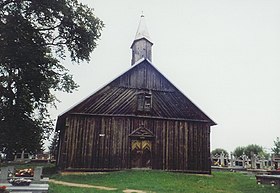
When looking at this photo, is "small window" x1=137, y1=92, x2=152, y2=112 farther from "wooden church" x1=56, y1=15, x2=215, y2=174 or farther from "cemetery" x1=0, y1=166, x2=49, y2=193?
"cemetery" x1=0, y1=166, x2=49, y2=193

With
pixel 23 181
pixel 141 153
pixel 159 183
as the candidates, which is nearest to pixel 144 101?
pixel 141 153

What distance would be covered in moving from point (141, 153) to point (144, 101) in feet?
13.8

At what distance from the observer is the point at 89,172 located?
21312 millimetres

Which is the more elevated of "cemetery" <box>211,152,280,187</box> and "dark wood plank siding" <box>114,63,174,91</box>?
"dark wood plank siding" <box>114,63,174,91</box>

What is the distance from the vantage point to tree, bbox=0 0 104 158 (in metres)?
15.1

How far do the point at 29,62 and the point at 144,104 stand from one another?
10.7 m

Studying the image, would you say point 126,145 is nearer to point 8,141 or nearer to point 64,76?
point 64,76

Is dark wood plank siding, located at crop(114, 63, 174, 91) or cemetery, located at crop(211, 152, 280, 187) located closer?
dark wood plank siding, located at crop(114, 63, 174, 91)

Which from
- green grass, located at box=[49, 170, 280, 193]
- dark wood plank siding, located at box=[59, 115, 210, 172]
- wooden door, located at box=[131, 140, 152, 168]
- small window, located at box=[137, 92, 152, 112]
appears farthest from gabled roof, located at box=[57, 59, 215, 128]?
green grass, located at box=[49, 170, 280, 193]

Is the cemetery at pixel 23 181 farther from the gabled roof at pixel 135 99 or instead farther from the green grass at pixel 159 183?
the gabled roof at pixel 135 99

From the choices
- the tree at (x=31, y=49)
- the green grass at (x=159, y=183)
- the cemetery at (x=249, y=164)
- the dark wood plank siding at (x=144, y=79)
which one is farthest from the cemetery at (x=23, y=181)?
the cemetery at (x=249, y=164)

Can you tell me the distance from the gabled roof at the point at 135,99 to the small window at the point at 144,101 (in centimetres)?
31

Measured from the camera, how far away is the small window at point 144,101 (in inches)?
931

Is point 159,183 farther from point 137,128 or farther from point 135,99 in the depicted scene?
point 135,99
